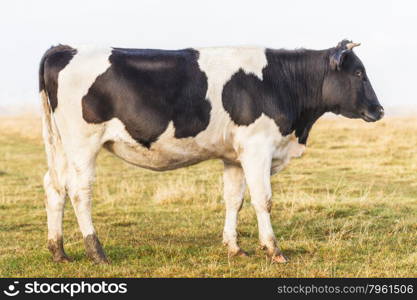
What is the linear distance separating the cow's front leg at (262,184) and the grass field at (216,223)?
0.76 feet

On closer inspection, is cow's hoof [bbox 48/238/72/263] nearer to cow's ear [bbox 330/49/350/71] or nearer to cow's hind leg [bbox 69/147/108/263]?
cow's hind leg [bbox 69/147/108/263]

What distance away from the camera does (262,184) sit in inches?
340

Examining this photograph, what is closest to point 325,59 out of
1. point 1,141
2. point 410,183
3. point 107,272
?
point 107,272

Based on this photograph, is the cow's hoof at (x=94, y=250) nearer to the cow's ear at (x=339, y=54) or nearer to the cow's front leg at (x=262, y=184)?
the cow's front leg at (x=262, y=184)

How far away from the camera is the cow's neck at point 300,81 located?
356 inches

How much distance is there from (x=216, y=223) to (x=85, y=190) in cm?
386

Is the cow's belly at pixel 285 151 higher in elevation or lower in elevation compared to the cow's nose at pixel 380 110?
lower

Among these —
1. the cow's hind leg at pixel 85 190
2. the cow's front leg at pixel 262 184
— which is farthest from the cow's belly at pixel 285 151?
the cow's hind leg at pixel 85 190

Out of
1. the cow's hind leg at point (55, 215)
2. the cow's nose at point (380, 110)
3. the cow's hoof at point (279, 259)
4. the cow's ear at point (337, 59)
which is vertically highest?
the cow's ear at point (337, 59)

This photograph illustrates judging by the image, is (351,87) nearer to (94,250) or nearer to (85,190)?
(85,190)

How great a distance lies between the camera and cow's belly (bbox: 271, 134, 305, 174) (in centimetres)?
907

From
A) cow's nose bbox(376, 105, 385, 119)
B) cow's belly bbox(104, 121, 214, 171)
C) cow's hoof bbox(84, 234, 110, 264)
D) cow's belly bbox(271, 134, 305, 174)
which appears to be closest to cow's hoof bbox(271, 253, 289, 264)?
cow's belly bbox(271, 134, 305, 174)

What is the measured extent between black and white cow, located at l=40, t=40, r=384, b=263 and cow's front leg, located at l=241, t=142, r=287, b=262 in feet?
0.04

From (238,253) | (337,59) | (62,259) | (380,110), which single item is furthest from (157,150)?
(380,110)
